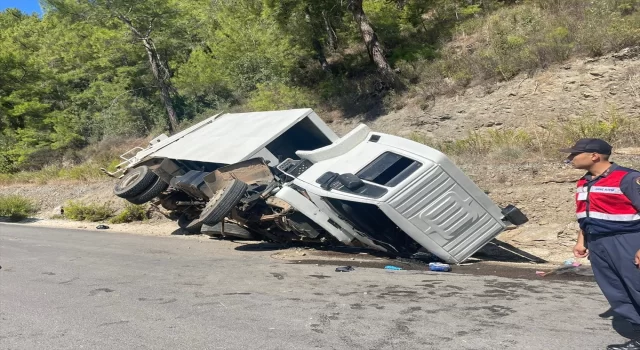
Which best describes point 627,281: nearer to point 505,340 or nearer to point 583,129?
point 505,340

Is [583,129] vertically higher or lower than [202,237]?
higher

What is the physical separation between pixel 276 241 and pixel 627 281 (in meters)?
7.01

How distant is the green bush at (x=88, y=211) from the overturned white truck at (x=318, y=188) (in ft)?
15.0

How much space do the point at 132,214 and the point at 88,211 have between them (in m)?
2.15

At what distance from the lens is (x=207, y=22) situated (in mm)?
30844

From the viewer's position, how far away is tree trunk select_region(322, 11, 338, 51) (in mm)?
20858

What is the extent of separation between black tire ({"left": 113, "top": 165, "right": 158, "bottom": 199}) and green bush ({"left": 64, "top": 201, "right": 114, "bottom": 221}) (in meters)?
5.10

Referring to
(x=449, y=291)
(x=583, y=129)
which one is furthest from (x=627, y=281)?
(x=583, y=129)

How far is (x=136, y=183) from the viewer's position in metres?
11.1

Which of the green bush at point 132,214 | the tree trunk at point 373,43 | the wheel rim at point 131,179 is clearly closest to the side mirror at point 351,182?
the wheel rim at point 131,179

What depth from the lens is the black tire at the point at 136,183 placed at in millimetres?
11039

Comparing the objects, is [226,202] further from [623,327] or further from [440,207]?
[623,327]

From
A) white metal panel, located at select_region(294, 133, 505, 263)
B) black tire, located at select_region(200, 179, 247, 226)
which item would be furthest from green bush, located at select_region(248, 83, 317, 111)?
white metal panel, located at select_region(294, 133, 505, 263)

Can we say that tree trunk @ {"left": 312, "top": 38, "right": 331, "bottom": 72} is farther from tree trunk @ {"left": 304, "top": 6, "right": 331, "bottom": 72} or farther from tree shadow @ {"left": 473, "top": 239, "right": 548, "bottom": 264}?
tree shadow @ {"left": 473, "top": 239, "right": 548, "bottom": 264}
